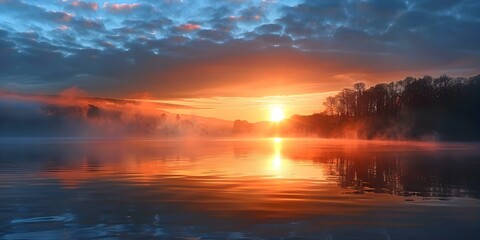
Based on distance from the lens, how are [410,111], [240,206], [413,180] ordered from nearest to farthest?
[240,206] → [413,180] → [410,111]

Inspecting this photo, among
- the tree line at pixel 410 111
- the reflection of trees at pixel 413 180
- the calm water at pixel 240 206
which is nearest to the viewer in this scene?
the calm water at pixel 240 206

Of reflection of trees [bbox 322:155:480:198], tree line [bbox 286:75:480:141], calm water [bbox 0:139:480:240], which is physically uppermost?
tree line [bbox 286:75:480:141]

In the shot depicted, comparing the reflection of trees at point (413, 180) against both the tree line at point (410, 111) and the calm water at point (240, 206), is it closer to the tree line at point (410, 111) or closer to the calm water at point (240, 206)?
the calm water at point (240, 206)

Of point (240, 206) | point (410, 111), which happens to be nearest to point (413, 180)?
point (240, 206)

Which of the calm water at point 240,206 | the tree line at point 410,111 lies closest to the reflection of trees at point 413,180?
the calm water at point 240,206

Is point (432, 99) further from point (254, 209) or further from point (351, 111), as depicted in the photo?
point (254, 209)

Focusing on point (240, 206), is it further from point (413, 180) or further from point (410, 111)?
point (410, 111)

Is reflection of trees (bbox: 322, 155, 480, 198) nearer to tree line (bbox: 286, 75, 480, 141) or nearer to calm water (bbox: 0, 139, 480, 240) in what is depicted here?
calm water (bbox: 0, 139, 480, 240)

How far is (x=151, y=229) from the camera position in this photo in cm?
1284

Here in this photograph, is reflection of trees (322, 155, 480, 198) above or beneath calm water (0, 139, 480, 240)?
above

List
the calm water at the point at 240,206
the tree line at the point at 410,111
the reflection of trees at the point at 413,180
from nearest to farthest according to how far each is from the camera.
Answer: the calm water at the point at 240,206, the reflection of trees at the point at 413,180, the tree line at the point at 410,111

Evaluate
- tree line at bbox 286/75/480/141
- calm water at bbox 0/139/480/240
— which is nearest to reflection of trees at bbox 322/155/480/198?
calm water at bbox 0/139/480/240

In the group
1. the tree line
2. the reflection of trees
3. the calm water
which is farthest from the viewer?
the tree line

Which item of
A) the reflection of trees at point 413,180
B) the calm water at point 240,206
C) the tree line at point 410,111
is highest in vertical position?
the tree line at point 410,111
